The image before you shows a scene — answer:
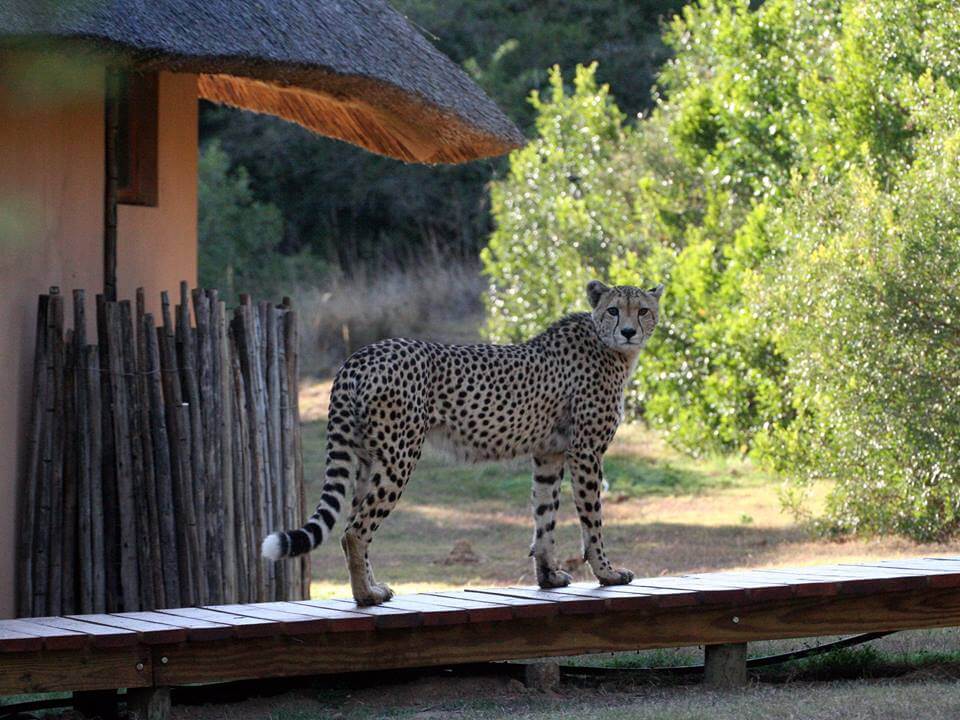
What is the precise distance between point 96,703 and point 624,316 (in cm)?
284

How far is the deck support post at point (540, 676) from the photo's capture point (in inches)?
258

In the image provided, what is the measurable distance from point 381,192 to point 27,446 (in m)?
17.7

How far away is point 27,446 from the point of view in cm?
729

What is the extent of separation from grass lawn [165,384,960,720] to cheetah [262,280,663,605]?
1.40 feet

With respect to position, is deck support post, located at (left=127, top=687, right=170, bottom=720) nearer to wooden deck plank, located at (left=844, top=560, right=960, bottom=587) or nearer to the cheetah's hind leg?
the cheetah's hind leg

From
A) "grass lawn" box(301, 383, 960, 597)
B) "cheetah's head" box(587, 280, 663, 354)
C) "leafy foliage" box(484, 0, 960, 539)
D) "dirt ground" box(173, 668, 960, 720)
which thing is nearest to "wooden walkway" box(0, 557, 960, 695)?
"dirt ground" box(173, 668, 960, 720)

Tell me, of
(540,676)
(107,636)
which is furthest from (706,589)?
(107,636)

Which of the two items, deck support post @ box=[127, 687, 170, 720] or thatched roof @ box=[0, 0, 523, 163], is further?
thatched roof @ box=[0, 0, 523, 163]

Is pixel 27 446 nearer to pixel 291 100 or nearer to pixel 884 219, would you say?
pixel 291 100

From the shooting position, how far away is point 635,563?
35.3ft

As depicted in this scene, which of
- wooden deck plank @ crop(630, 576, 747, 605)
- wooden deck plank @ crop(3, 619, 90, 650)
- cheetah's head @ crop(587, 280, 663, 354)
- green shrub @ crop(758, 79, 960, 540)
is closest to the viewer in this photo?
wooden deck plank @ crop(3, 619, 90, 650)

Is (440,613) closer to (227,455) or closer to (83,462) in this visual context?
(227,455)

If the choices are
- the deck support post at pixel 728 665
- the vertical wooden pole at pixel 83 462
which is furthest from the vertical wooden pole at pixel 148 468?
the deck support post at pixel 728 665

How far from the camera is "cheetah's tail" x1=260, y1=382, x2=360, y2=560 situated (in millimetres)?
6207
